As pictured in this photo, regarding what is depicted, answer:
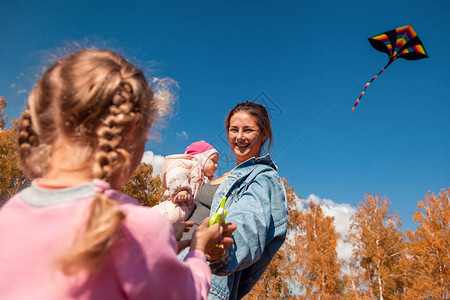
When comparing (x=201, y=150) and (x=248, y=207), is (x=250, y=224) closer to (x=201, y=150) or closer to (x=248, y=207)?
(x=248, y=207)

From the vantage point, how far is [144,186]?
20.1 m

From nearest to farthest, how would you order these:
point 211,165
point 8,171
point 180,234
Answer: point 180,234
point 211,165
point 8,171

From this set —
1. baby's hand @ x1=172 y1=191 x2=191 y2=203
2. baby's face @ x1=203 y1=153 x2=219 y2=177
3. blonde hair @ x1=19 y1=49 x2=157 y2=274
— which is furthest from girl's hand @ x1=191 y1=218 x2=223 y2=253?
baby's face @ x1=203 y1=153 x2=219 y2=177

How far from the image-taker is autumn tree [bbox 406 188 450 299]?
47.2 ft

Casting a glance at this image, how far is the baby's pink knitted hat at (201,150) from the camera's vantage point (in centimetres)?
343

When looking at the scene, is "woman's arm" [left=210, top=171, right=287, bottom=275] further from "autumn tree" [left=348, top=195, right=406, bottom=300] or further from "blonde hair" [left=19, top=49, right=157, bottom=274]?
"autumn tree" [left=348, top=195, right=406, bottom=300]

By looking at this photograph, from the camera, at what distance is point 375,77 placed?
7305 millimetres

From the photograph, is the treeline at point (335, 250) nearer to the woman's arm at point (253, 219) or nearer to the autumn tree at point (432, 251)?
the autumn tree at point (432, 251)

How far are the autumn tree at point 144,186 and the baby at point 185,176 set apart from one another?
16.1m

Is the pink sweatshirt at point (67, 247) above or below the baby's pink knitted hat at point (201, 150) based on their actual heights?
below

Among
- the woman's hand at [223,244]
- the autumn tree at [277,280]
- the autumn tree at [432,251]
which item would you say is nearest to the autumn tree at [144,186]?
the autumn tree at [277,280]

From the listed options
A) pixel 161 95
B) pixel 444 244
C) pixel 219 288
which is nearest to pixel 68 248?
pixel 161 95

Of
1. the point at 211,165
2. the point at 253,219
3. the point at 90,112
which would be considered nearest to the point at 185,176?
the point at 211,165

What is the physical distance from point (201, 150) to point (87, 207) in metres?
2.73
